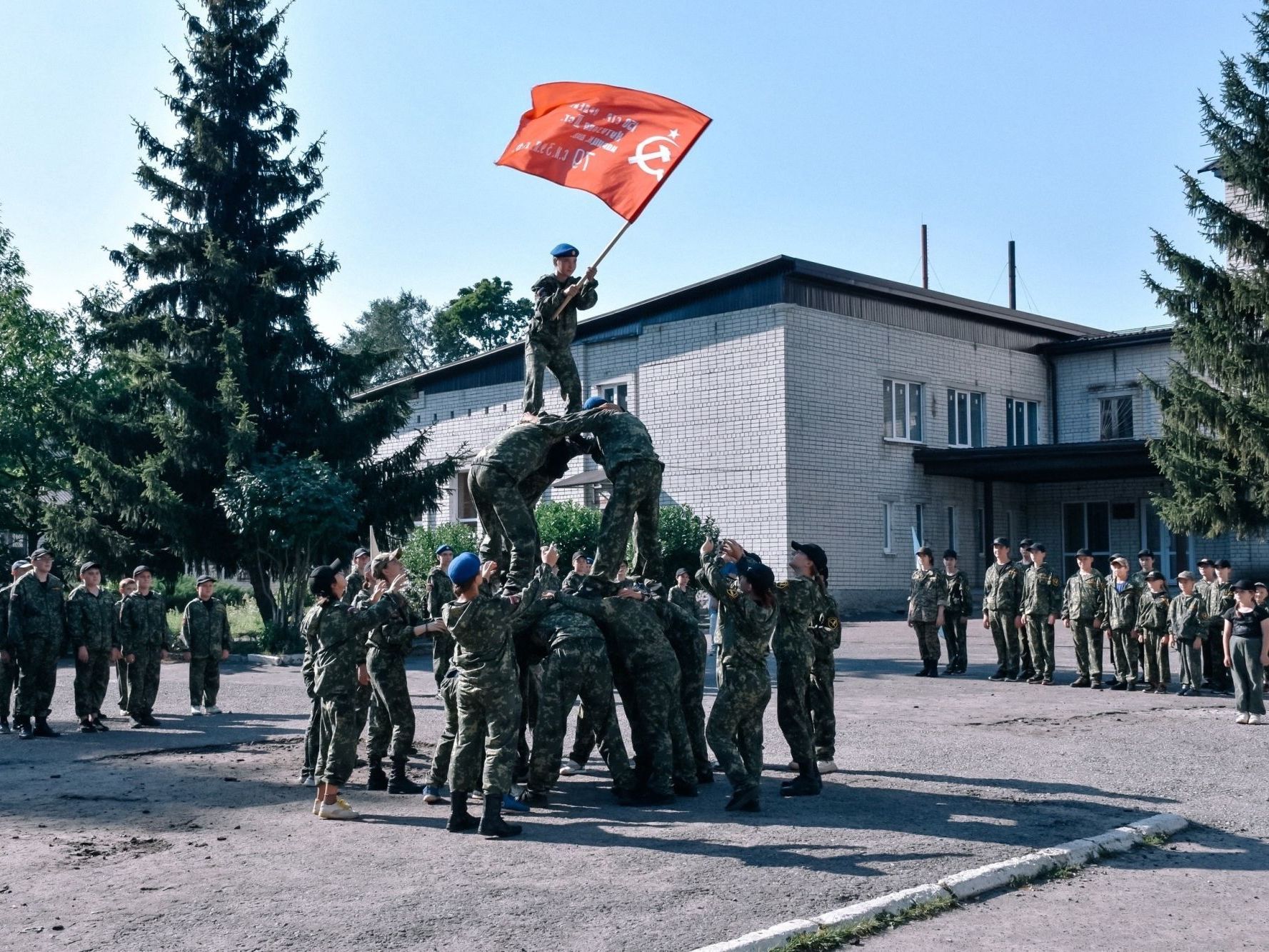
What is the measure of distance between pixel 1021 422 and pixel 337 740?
1229 inches

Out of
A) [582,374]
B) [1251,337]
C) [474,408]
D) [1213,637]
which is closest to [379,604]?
[1213,637]

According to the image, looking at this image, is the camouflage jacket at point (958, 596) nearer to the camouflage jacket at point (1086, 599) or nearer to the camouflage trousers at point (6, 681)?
the camouflage jacket at point (1086, 599)

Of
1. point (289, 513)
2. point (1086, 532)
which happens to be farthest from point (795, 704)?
point (1086, 532)

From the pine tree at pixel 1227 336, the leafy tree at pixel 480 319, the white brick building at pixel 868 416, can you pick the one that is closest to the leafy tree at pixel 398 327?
the leafy tree at pixel 480 319

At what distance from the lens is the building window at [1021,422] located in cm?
3594

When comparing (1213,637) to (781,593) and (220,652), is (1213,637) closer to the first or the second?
(781,593)

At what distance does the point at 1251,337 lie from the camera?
2122 centimetres

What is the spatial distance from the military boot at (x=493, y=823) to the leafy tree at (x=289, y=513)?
15.5 metres

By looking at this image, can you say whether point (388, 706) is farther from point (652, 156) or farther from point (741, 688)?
point (652, 156)

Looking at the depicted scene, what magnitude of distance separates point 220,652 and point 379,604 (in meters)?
7.30

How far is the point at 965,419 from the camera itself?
114 ft

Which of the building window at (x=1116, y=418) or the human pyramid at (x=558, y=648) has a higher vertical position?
the building window at (x=1116, y=418)

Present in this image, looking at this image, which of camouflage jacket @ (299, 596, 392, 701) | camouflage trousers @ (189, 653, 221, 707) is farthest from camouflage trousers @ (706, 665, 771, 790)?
camouflage trousers @ (189, 653, 221, 707)

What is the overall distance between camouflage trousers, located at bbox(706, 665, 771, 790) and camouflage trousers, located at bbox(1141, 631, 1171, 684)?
9.73 m
